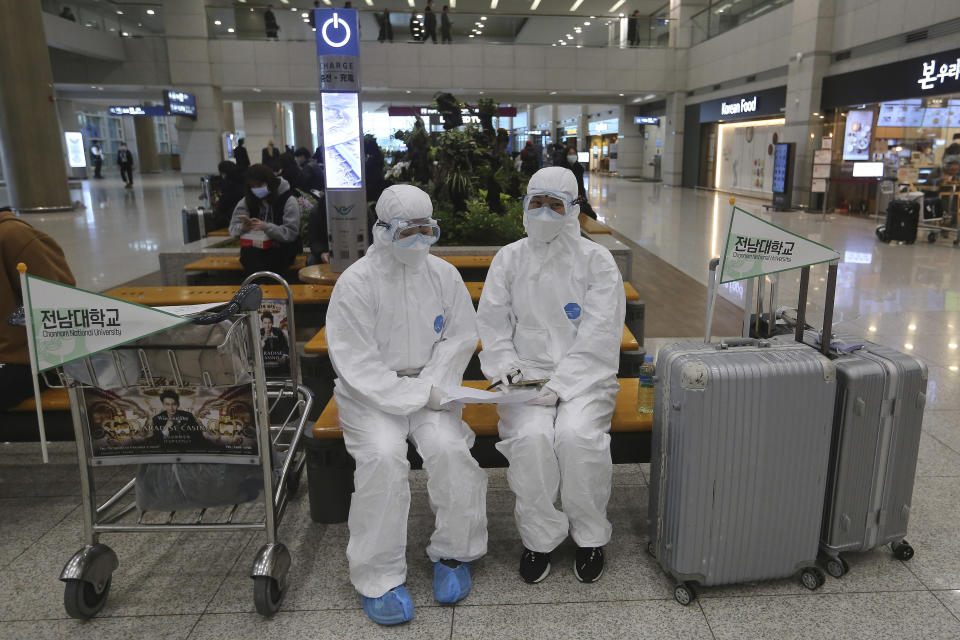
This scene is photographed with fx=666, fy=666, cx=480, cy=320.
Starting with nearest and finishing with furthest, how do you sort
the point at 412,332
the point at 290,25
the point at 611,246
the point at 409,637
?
the point at 409,637 → the point at 412,332 → the point at 611,246 → the point at 290,25

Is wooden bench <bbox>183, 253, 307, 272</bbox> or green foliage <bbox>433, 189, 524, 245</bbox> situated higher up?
green foliage <bbox>433, 189, 524, 245</bbox>

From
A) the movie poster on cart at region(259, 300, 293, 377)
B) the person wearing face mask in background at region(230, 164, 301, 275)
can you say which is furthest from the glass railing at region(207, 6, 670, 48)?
the movie poster on cart at region(259, 300, 293, 377)

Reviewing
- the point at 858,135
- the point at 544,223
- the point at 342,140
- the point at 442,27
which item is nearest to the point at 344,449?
the point at 544,223

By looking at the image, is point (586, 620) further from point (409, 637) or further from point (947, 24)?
point (947, 24)

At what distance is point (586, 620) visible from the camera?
2357 millimetres

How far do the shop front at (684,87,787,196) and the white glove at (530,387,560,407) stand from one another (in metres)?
18.6

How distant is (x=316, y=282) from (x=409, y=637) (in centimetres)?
398

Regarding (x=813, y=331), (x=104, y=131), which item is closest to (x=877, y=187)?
(x=813, y=331)

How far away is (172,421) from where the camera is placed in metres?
2.38

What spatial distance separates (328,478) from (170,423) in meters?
0.78

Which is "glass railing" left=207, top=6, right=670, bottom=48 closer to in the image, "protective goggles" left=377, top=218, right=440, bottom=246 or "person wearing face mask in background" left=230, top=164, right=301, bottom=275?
"person wearing face mask in background" left=230, top=164, right=301, bottom=275

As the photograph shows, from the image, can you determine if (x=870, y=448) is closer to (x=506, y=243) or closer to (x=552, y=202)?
(x=552, y=202)

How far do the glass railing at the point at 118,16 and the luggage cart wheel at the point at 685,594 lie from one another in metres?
26.7

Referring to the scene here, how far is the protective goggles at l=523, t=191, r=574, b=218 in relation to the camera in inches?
113
